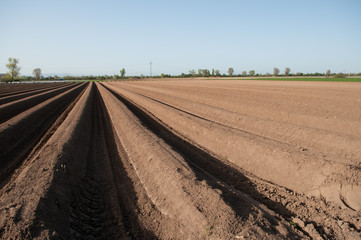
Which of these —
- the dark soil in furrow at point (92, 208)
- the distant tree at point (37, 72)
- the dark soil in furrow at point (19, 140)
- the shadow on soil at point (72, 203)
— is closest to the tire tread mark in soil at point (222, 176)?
the shadow on soil at point (72, 203)

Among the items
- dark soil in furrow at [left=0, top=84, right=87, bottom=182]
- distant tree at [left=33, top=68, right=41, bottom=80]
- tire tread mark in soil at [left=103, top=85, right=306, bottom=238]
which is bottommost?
tire tread mark in soil at [left=103, top=85, right=306, bottom=238]

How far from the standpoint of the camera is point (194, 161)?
6531 mm

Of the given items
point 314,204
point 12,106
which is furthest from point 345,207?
point 12,106

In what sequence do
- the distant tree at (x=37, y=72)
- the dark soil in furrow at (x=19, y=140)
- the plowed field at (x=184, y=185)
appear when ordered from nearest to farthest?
1. the plowed field at (x=184, y=185)
2. the dark soil in furrow at (x=19, y=140)
3. the distant tree at (x=37, y=72)

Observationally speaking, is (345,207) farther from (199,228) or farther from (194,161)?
(194,161)

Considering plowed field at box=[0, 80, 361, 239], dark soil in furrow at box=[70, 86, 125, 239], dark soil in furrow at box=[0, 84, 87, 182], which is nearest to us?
plowed field at box=[0, 80, 361, 239]

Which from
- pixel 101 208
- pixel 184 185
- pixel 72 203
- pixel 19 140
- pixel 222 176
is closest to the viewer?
pixel 101 208

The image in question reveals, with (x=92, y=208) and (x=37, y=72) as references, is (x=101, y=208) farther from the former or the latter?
(x=37, y=72)

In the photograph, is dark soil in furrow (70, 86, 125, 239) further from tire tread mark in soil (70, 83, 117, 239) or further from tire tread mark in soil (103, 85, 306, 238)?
tire tread mark in soil (103, 85, 306, 238)

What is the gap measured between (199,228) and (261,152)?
3.87 meters

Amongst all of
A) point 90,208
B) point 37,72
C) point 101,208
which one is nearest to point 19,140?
point 90,208

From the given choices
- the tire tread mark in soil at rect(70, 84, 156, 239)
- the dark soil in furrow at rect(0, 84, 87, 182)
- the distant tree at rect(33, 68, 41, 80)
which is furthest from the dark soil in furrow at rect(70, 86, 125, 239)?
the distant tree at rect(33, 68, 41, 80)

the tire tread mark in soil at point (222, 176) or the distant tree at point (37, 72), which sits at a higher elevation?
the distant tree at point (37, 72)

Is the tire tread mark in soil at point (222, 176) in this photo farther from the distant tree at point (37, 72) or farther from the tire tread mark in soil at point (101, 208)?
the distant tree at point (37, 72)
